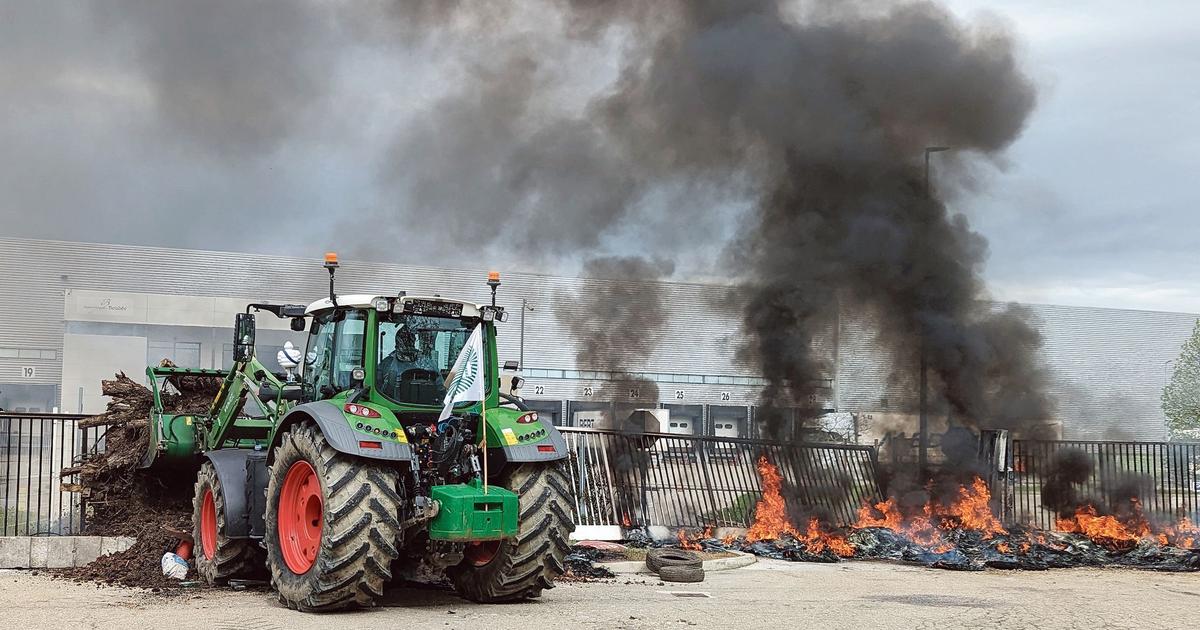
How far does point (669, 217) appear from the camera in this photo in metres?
18.9

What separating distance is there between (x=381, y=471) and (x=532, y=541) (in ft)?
4.60

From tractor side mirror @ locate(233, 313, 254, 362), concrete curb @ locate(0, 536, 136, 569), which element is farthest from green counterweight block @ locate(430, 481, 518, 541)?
concrete curb @ locate(0, 536, 136, 569)

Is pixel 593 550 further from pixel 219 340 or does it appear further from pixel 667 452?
pixel 219 340

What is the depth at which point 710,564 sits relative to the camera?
12570 mm

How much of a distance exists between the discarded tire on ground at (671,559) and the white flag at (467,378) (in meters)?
4.02

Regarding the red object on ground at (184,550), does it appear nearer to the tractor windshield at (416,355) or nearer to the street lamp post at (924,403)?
the tractor windshield at (416,355)

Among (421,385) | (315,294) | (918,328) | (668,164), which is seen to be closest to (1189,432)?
(918,328)

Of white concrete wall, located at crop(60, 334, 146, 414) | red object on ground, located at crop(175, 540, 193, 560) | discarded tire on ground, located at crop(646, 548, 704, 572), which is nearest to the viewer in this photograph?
red object on ground, located at crop(175, 540, 193, 560)

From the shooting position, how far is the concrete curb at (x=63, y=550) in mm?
10703

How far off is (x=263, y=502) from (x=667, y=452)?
23.9 feet

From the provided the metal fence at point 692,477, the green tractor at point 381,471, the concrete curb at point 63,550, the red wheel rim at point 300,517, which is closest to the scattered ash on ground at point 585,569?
the metal fence at point 692,477

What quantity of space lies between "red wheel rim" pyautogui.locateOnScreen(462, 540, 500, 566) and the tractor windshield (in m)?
1.22

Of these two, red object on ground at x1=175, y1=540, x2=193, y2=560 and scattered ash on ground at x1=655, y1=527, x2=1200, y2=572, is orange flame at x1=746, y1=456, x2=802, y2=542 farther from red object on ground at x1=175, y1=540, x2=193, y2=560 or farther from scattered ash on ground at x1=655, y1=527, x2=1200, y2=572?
red object on ground at x1=175, y1=540, x2=193, y2=560

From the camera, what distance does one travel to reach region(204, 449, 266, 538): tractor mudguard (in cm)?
904
